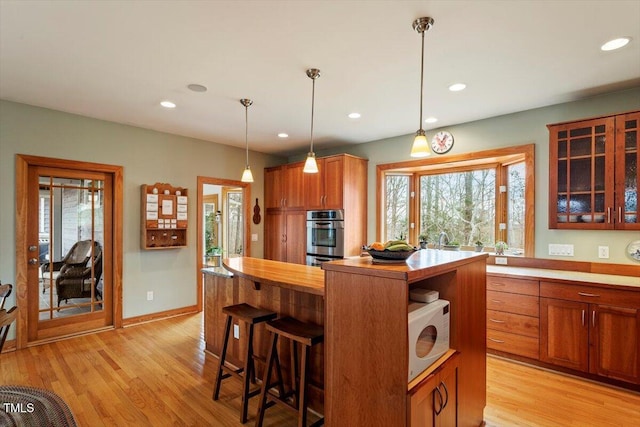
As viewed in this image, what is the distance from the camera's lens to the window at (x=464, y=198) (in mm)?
Answer: 3838

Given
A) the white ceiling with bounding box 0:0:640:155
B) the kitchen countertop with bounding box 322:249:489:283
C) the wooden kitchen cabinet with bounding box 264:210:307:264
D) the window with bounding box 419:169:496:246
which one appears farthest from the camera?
the wooden kitchen cabinet with bounding box 264:210:307:264

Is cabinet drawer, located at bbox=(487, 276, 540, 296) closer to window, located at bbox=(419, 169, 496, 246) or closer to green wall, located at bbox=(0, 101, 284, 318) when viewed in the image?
window, located at bbox=(419, 169, 496, 246)

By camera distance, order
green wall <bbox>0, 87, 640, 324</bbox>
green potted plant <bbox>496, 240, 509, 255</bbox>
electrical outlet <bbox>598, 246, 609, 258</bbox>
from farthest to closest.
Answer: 1. green potted plant <bbox>496, 240, 509, 255</bbox>
2. green wall <bbox>0, 87, 640, 324</bbox>
3. electrical outlet <bbox>598, 246, 609, 258</bbox>

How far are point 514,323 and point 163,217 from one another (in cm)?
438

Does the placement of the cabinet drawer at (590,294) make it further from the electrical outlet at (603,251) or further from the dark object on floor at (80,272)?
the dark object on floor at (80,272)

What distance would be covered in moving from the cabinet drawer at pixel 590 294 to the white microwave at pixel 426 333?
1.78m

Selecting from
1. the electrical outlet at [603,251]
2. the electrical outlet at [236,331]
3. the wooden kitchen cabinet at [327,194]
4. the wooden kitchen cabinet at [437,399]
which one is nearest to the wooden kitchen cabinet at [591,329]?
the electrical outlet at [603,251]

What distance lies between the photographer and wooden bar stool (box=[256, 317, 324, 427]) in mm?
1992

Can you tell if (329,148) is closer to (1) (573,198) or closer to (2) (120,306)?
(1) (573,198)

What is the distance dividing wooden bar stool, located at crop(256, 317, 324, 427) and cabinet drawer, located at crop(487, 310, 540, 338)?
2.13 m

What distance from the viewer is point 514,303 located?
127 inches

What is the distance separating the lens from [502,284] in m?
3.31

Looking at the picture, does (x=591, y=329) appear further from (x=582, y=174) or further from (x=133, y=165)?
(x=133, y=165)

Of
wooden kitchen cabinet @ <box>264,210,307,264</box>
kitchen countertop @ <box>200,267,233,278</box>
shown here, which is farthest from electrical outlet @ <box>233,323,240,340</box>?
wooden kitchen cabinet @ <box>264,210,307,264</box>
